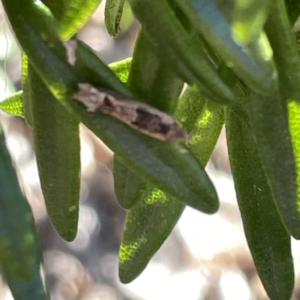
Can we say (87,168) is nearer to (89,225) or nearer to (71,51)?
(89,225)

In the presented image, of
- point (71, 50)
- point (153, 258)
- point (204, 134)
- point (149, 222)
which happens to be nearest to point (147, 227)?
point (149, 222)

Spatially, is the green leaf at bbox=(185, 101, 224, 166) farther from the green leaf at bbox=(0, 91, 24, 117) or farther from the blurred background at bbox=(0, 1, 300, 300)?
the blurred background at bbox=(0, 1, 300, 300)

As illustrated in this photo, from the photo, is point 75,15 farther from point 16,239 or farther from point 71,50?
point 16,239

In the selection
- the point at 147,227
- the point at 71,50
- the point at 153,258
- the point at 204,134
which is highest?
the point at 71,50

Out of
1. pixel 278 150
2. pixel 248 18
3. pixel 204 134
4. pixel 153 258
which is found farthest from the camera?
pixel 153 258

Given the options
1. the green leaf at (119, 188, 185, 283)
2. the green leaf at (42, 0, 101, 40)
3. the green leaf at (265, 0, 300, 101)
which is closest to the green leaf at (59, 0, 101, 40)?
the green leaf at (42, 0, 101, 40)

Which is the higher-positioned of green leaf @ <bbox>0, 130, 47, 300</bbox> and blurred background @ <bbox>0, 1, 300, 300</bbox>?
green leaf @ <bbox>0, 130, 47, 300</bbox>
